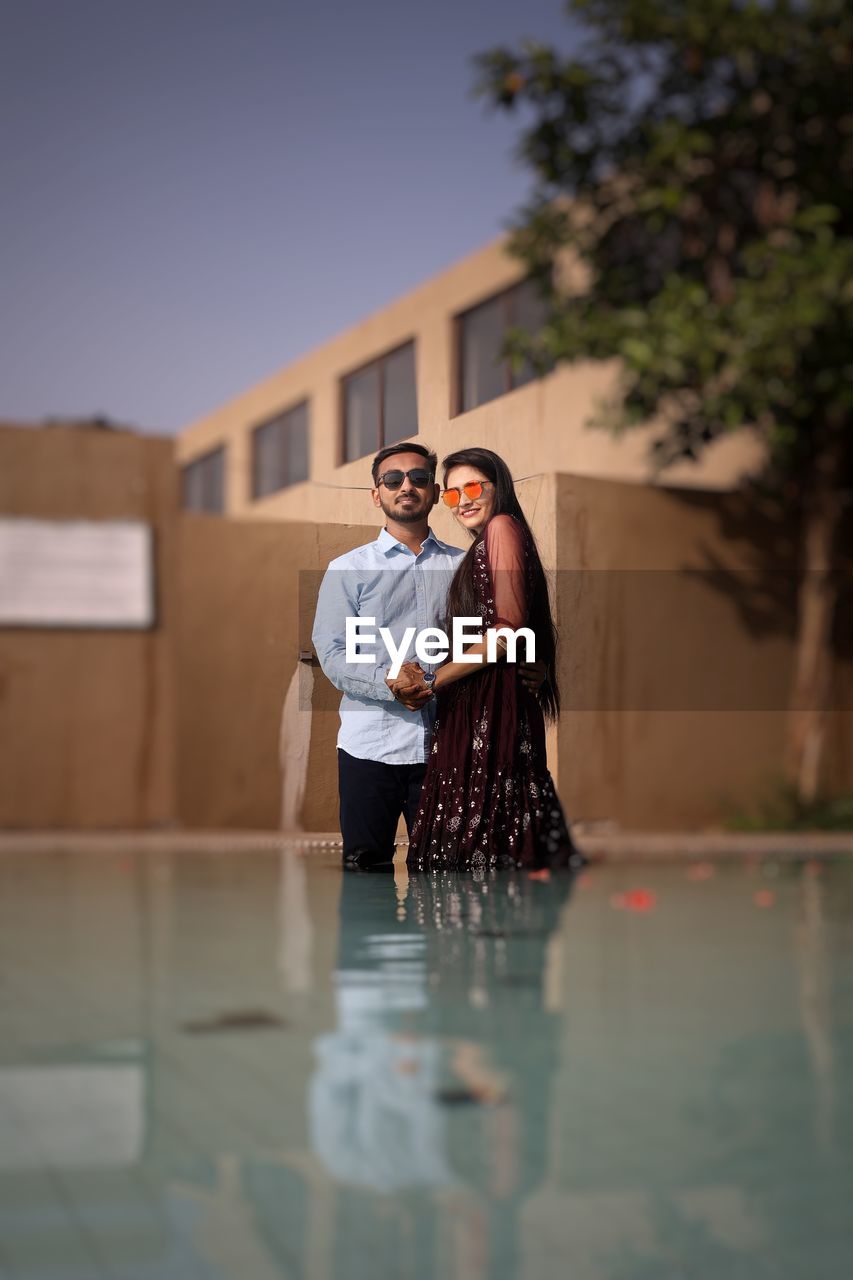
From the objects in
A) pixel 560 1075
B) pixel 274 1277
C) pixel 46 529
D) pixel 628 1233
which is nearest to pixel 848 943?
pixel 560 1075

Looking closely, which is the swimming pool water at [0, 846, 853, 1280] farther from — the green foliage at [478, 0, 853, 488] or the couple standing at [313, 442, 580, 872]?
the couple standing at [313, 442, 580, 872]

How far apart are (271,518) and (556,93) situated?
5.56ft

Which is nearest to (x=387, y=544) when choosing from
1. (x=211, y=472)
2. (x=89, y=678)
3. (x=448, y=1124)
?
(x=211, y=472)

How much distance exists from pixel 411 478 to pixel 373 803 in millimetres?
151

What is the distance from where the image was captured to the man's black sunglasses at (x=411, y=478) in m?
0.67

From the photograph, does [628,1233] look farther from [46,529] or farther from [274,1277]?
[46,529]

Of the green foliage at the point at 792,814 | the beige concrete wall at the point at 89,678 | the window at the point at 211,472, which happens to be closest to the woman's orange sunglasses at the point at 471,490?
the beige concrete wall at the point at 89,678

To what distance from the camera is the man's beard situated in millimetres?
673

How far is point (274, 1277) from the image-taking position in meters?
13.2

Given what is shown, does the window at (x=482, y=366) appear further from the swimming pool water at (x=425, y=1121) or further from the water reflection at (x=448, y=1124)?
the swimming pool water at (x=425, y=1121)

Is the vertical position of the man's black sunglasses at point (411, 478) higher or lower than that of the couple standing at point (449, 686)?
higher

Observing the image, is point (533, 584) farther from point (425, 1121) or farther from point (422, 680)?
point (425, 1121)

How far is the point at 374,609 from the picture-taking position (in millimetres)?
689

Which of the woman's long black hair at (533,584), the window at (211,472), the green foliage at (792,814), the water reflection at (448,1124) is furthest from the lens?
the green foliage at (792,814)
